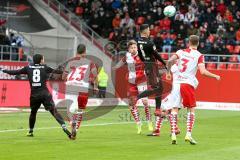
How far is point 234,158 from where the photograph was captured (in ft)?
46.0

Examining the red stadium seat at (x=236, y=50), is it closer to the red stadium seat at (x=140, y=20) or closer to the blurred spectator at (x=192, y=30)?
the blurred spectator at (x=192, y=30)

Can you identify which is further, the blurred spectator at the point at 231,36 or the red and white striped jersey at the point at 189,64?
the blurred spectator at the point at 231,36

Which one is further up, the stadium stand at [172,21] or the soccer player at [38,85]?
the stadium stand at [172,21]

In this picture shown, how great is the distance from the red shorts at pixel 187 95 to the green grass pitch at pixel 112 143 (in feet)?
3.28

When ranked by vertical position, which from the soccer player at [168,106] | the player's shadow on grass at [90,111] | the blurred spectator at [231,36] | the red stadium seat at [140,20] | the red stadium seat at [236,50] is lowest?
the player's shadow on grass at [90,111]

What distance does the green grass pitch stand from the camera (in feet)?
47.0

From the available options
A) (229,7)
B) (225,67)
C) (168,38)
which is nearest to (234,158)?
(225,67)

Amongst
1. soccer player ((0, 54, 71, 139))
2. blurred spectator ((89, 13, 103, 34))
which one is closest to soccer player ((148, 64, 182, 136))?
soccer player ((0, 54, 71, 139))

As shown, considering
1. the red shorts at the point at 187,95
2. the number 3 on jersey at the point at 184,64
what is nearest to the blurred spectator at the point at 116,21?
the number 3 on jersey at the point at 184,64

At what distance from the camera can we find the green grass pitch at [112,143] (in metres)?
14.3

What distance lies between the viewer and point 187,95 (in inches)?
662

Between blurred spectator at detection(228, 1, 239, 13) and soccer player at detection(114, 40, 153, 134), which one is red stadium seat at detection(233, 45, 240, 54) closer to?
blurred spectator at detection(228, 1, 239, 13)

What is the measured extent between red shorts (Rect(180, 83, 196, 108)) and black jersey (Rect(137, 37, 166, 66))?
2728 millimetres

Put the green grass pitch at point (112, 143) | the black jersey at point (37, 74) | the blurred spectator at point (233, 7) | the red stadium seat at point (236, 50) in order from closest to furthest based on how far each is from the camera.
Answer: the green grass pitch at point (112, 143) < the black jersey at point (37, 74) < the red stadium seat at point (236, 50) < the blurred spectator at point (233, 7)
